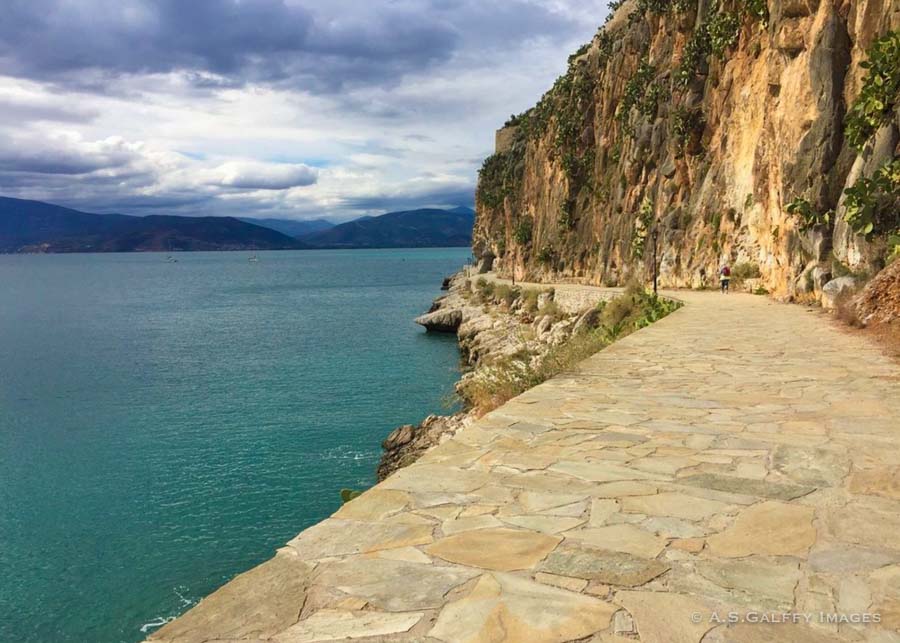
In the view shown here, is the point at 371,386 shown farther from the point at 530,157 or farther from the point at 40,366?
the point at 530,157

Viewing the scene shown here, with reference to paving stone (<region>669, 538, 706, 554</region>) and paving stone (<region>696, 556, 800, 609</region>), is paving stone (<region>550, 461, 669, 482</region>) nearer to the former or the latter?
paving stone (<region>669, 538, 706, 554</region>)

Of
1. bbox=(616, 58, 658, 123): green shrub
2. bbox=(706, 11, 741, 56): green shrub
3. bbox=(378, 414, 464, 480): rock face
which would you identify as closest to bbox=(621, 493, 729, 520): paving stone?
bbox=(378, 414, 464, 480): rock face

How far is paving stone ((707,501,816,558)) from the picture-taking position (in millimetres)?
3424

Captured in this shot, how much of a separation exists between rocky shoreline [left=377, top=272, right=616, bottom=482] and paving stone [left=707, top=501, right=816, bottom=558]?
7718 millimetres

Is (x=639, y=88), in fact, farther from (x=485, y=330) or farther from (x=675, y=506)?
(x=675, y=506)

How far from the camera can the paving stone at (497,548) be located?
342 cm

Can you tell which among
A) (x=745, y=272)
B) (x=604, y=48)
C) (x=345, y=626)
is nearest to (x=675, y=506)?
(x=345, y=626)

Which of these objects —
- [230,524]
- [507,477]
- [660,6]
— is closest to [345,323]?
[660,6]

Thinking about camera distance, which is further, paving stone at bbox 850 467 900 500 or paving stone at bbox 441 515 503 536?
paving stone at bbox 850 467 900 500

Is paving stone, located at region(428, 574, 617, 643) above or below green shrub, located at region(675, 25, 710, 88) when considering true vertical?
below

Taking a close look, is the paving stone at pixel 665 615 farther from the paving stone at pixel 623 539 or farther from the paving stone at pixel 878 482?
the paving stone at pixel 878 482

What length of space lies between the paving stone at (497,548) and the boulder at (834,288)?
1583 centimetres

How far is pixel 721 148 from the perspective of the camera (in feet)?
114

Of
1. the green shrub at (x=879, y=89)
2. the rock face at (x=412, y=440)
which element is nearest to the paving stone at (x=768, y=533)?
the rock face at (x=412, y=440)
